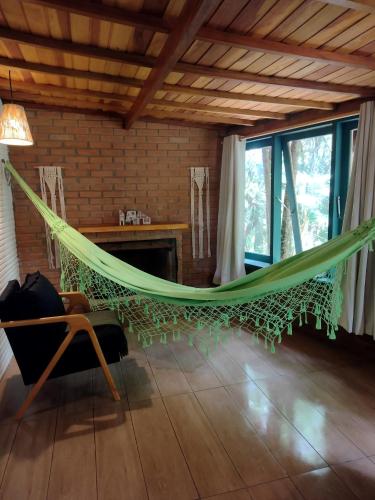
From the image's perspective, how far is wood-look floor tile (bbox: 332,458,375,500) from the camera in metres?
1.46

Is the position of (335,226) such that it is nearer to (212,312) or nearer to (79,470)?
(212,312)

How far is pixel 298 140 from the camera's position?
133 inches

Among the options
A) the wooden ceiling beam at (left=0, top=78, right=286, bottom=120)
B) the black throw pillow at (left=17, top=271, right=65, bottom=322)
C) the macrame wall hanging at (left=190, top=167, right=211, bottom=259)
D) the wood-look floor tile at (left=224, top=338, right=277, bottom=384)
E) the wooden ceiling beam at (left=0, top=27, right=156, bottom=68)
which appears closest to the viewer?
the wooden ceiling beam at (left=0, top=27, right=156, bottom=68)

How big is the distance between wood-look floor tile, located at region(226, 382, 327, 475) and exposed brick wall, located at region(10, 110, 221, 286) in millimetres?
2205

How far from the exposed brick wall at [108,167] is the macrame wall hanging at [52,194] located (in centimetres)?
6

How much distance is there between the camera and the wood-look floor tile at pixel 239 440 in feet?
5.15

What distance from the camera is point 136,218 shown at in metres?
3.74

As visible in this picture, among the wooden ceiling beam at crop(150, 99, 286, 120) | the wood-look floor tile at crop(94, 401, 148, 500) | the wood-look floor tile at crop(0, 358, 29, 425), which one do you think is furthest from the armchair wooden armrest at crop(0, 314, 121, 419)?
the wooden ceiling beam at crop(150, 99, 286, 120)

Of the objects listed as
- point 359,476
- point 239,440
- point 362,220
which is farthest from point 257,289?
point 362,220

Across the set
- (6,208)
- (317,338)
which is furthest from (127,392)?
(6,208)

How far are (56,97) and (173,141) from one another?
4.40 feet

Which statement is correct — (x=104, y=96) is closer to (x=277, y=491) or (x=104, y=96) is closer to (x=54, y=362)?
(x=54, y=362)

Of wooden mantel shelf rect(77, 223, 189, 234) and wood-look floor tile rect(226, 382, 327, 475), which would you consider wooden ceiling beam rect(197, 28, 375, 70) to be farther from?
wooden mantel shelf rect(77, 223, 189, 234)

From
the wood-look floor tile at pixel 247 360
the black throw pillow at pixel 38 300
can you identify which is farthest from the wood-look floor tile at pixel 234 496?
the black throw pillow at pixel 38 300
